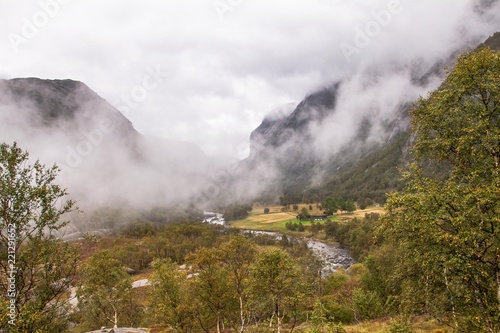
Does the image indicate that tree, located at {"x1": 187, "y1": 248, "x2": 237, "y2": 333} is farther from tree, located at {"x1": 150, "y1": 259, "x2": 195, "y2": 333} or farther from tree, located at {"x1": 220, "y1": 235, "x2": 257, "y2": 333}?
tree, located at {"x1": 150, "y1": 259, "x2": 195, "y2": 333}

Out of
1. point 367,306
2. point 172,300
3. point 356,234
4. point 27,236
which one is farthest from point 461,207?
point 356,234

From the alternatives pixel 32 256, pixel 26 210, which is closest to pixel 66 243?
pixel 32 256

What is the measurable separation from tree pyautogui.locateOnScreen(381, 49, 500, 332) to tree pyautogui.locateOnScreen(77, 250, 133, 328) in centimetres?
4806

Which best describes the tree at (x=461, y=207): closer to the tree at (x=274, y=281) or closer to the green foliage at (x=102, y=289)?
the tree at (x=274, y=281)

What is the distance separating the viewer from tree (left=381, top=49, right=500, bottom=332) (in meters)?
14.4

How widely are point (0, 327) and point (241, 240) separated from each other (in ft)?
82.8

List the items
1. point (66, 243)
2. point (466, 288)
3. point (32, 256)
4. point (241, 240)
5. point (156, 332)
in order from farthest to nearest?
point (156, 332) < point (241, 240) < point (66, 243) < point (32, 256) < point (466, 288)

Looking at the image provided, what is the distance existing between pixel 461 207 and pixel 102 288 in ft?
178

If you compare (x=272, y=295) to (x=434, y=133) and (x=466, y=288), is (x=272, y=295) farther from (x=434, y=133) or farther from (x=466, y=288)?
(x=434, y=133)

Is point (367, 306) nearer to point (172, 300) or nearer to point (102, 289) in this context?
point (172, 300)

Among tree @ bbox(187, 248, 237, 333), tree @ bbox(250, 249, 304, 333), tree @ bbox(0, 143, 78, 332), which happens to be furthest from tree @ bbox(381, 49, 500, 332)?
tree @ bbox(187, 248, 237, 333)

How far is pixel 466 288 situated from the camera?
15328 millimetres

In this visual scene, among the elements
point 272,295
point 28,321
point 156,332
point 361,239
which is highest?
point 28,321

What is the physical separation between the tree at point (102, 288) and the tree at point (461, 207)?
1892 inches
